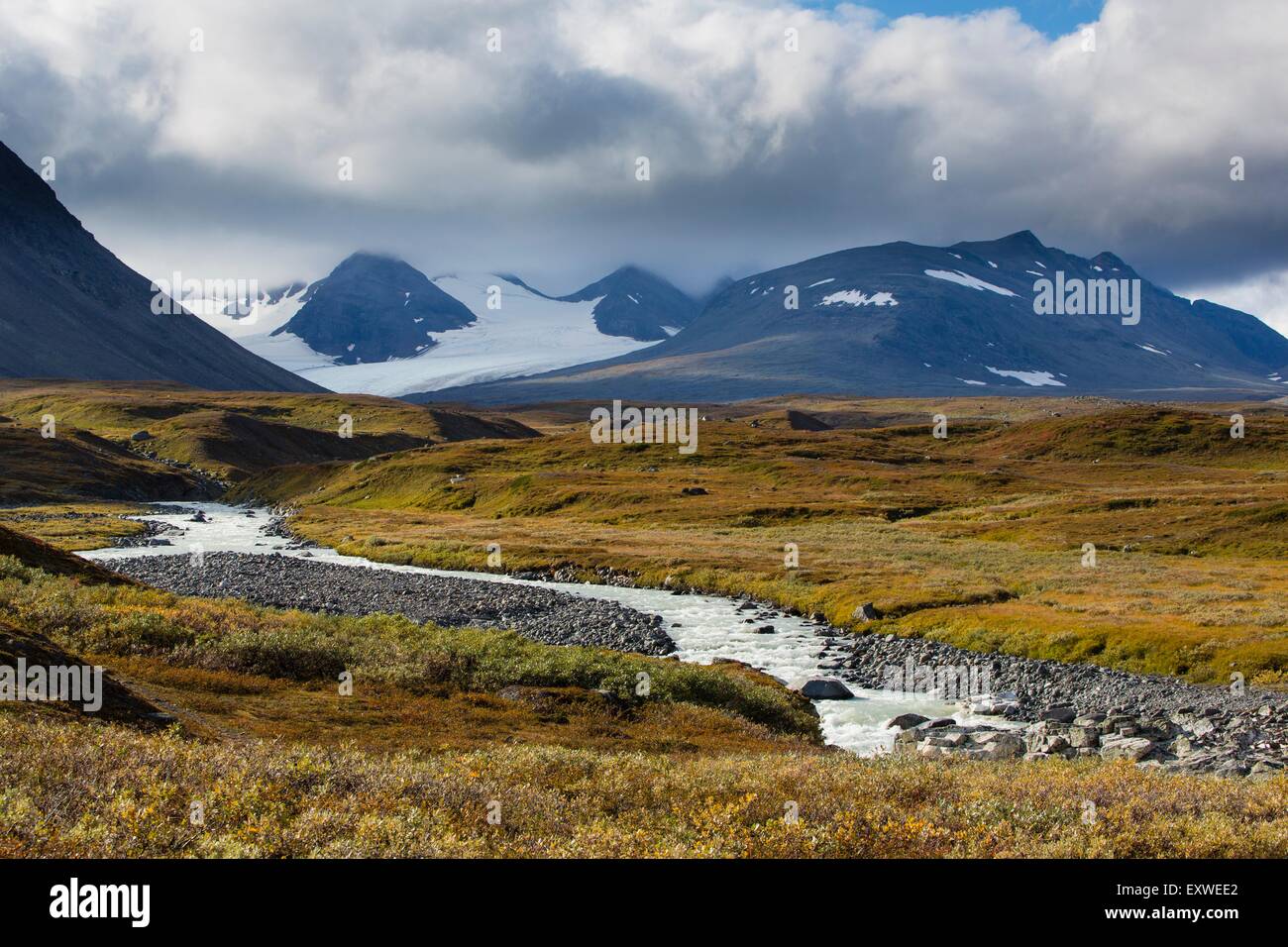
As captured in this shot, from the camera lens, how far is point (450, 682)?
30781 mm

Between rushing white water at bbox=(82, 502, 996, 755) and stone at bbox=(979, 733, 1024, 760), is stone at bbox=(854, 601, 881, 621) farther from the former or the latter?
stone at bbox=(979, 733, 1024, 760)

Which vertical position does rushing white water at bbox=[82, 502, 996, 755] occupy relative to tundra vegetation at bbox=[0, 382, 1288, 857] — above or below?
below

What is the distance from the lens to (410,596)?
202ft

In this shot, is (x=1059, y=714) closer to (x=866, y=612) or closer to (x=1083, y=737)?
(x=1083, y=737)

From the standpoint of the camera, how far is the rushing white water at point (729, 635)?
35.7 m

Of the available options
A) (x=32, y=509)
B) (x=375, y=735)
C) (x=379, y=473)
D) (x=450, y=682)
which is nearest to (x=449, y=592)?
(x=450, y=682)

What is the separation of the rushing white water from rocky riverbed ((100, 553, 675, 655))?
2.23m

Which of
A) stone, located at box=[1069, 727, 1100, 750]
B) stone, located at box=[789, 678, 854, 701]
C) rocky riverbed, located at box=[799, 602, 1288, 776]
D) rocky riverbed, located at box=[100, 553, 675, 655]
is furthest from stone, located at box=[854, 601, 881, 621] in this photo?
stone, located at box=[1069, 727, 1100, 750]

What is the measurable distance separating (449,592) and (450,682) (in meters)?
33.7

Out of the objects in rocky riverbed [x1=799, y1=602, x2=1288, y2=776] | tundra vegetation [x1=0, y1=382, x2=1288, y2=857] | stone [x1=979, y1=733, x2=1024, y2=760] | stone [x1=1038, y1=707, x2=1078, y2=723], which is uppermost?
tundra vegetation [x1=0, y1=382, x2=1288, y2=857]

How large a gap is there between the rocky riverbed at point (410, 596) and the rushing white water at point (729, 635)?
2.23 meters

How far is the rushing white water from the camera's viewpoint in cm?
3569
